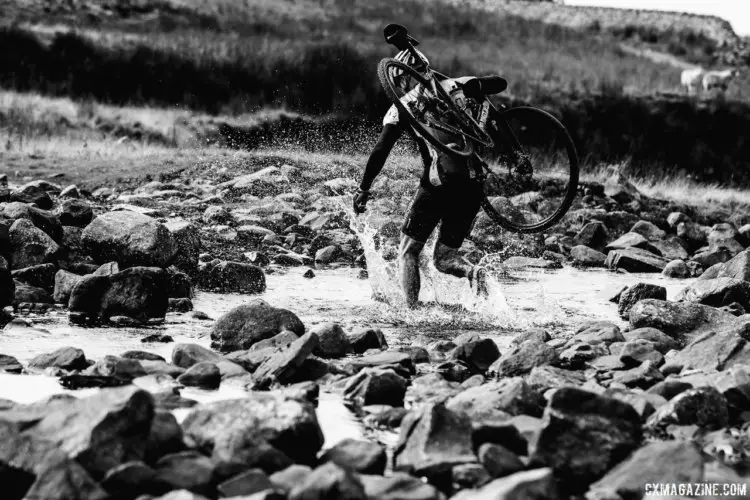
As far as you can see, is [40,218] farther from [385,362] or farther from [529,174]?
[385,362]

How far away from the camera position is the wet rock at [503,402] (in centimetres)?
516

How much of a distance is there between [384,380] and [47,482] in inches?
92.2

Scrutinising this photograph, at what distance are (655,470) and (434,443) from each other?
3.18 ft

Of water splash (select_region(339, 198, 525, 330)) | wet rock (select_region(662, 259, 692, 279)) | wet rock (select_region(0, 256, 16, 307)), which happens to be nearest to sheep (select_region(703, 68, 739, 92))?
wet rock (select_region(662, 259, 692, 279))

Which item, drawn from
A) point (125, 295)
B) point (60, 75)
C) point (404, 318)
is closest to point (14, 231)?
point (125, 295)

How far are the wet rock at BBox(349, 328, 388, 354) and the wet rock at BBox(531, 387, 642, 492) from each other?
2568mm

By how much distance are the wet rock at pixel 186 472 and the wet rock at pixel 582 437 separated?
141 centimetres

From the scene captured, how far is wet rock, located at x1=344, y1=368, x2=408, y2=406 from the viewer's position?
586cm

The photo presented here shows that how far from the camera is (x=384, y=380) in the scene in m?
5.89

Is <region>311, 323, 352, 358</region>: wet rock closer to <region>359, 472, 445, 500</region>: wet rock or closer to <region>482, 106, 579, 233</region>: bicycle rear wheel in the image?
<region>482, 106, 579, 233</region>: bicycle rear wheel

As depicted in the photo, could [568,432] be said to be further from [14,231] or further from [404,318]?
[14,231]

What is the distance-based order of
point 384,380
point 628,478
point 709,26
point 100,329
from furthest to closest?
point 709,26
point 100,329
point 384,380
point 628,478

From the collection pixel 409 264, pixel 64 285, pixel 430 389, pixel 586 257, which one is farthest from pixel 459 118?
pixel 586 257

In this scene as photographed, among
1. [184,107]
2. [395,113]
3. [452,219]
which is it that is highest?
[395,113]
